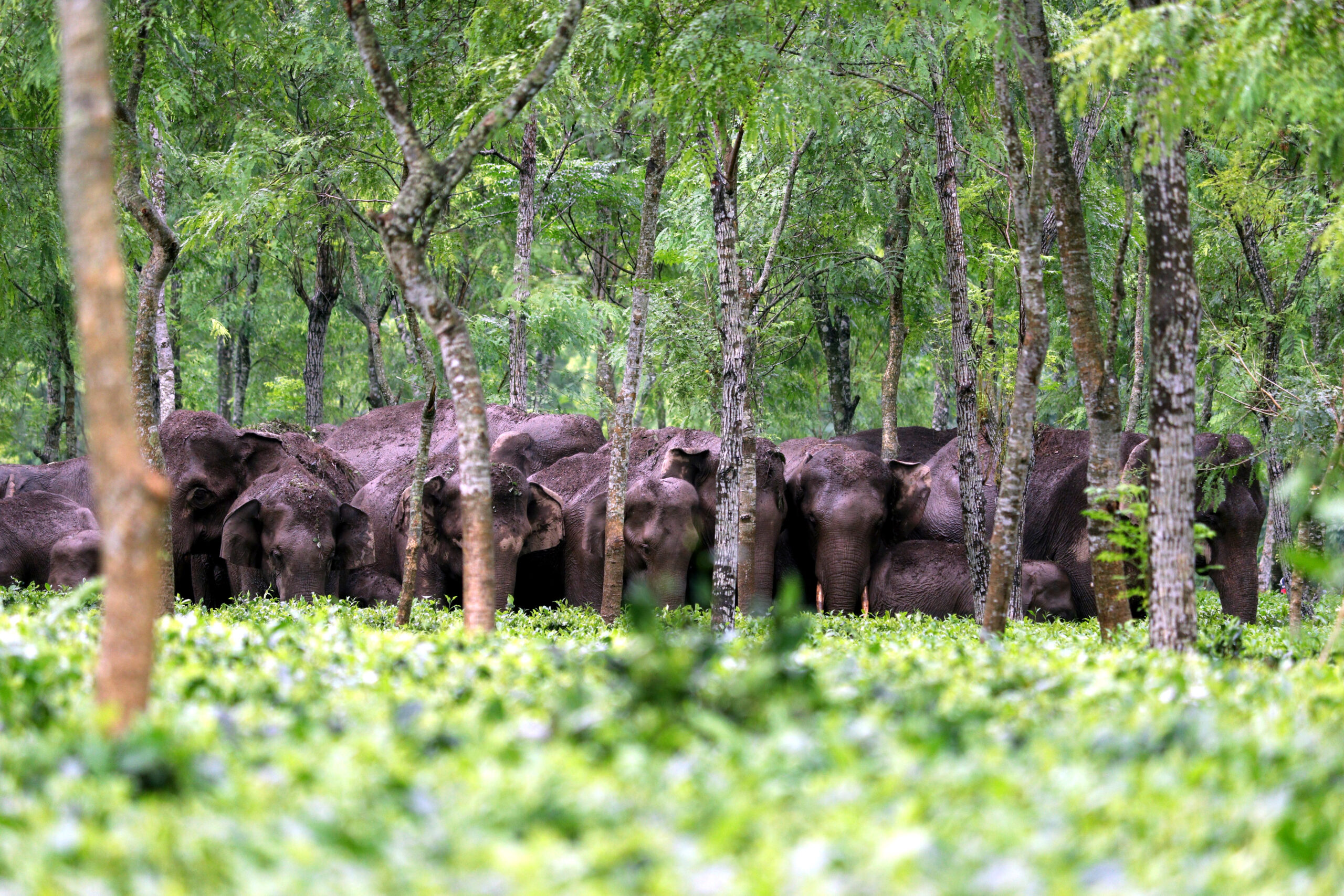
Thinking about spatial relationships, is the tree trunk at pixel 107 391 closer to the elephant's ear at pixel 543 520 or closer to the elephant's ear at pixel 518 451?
the elephant's ear at pixel 543 520

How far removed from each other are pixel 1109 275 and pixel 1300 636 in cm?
995

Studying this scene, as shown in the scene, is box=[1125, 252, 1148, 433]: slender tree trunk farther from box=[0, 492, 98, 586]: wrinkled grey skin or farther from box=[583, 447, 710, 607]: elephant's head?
box=[0, 492, 98, 586]: wrinkled grey skin

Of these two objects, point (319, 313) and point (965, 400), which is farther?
point (319, 313)

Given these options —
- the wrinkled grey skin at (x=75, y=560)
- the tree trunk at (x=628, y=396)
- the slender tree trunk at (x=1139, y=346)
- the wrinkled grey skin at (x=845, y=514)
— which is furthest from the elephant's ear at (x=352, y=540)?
the slender tree trunk at (x=1139, y=346)

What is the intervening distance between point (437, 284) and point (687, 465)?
26.0 feet

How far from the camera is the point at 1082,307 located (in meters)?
8.72

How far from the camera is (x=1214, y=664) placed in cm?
641

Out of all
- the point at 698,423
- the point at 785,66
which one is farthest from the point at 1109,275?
the point at 785,66

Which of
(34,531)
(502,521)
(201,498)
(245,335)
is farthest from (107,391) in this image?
(245,335)

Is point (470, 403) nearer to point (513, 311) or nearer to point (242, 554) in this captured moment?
point (242, 554)

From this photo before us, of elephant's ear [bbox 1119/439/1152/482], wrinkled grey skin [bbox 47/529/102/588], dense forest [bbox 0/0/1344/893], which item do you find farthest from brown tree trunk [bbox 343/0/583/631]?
wrinkled grey skin [bbox 47/529/102/588]

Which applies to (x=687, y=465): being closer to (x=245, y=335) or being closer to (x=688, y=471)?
(x=688, y=471)

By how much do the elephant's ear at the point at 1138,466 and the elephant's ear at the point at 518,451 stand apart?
333 inches

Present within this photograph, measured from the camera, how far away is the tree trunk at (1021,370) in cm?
838
